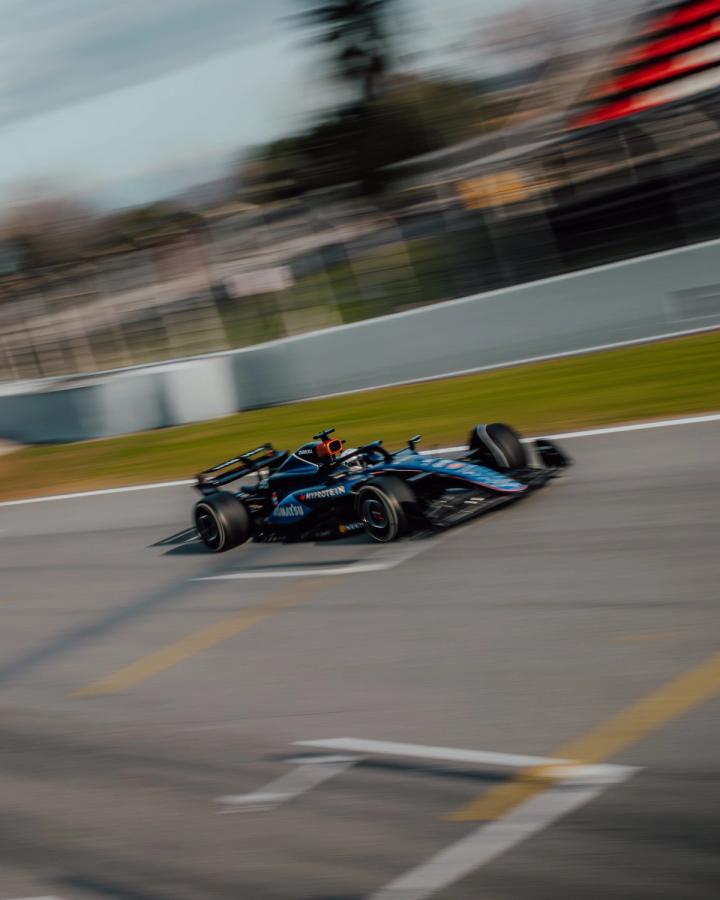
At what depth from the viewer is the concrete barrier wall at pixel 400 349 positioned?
574 inches

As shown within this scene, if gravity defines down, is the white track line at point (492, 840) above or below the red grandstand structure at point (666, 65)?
below

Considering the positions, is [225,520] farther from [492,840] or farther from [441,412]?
[492,840]

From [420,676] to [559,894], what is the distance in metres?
2.22

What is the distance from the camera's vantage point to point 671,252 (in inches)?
570

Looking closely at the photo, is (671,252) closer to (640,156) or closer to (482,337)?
(640,156)

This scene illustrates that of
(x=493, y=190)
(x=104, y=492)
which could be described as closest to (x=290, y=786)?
(x=104, y=492)

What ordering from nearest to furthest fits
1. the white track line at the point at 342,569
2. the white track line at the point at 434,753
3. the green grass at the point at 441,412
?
the white track line at the point at 434,753 → the white track line at the point at 342,569 → the green grass at the point at 441,412

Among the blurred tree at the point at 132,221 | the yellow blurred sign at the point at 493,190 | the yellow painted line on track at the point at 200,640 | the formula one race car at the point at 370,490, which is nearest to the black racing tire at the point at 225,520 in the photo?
the formula one race car at the point at 370,490

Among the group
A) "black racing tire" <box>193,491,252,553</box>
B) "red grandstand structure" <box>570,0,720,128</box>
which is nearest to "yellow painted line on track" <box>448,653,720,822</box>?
"black racing tire" <box>193,491,252,553</box>

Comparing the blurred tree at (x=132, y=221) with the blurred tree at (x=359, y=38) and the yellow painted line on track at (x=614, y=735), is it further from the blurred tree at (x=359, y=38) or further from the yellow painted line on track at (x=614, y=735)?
the yellow painted line on track at (x=614, y=735)

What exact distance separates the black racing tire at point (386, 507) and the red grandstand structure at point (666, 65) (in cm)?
1715

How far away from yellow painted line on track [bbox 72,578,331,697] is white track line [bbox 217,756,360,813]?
6.40 ft

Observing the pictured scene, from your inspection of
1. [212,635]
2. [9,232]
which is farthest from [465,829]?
[9,232]

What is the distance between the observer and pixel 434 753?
5086 mm
